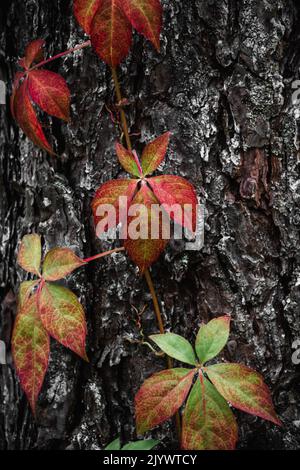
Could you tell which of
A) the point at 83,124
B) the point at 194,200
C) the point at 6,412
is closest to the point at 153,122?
the point at 83,124

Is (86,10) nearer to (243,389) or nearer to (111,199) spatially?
(111,199)

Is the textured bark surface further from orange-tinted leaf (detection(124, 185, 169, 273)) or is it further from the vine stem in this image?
orange-tinted leaf (detection(124, 185, 169, 273))

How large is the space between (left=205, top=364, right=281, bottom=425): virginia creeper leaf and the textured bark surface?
19cm

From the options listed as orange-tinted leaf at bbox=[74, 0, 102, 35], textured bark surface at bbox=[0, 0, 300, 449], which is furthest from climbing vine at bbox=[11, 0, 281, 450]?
textured bark surface at bbox=[0, 0, 300, 449]

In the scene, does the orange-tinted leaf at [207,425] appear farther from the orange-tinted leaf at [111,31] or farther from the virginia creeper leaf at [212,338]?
the orange-tinted leaf at [111,31]

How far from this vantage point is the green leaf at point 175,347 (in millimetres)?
987

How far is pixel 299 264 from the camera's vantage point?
3.80 ft

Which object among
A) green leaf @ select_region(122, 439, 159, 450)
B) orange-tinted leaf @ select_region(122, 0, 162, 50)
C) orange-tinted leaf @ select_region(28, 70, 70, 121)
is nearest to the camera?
orange-tinted leaf @ select_region(122, 0, 162, 50)

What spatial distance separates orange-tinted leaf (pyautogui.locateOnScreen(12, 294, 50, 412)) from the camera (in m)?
0.97

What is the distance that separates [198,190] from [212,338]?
361 millimetres

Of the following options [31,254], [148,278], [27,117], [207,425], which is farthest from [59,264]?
[207,425]

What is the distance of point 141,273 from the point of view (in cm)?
95

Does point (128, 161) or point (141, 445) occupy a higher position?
point (128, 161)

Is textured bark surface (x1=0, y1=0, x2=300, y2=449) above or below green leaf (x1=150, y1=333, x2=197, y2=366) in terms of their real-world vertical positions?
above
